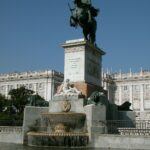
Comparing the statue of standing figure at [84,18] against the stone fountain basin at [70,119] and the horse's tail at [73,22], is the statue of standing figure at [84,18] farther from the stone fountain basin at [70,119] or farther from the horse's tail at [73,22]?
the stone fountain basin at [70,119]

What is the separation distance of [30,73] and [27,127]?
9577 centimetres

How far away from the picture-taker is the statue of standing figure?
22.7 m

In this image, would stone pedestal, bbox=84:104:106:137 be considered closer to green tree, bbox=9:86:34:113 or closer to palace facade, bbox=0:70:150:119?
green tree, bbox=9:86:34:113

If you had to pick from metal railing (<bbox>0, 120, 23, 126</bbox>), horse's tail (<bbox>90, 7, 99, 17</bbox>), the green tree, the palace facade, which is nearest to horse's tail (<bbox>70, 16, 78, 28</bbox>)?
horse's tail (<bbox>90, 7, 99, 17</bbox>)

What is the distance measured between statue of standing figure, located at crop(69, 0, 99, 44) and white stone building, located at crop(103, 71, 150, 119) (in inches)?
3662

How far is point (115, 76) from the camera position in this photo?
411 feet

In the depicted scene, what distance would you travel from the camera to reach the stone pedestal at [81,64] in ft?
70.3

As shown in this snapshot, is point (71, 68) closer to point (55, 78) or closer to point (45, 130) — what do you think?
point (45, 130)

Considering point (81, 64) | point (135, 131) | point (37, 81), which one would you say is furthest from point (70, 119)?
point (37, 81)

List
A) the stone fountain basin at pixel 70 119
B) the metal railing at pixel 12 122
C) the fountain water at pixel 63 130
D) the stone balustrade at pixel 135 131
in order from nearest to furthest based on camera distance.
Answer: the stone balustrade at pixel 135 131
the fountain water at pixel 63 130
the stone fountain basin at pixel 70 119
the metal railing at pixel 12 122

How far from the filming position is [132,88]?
121 meters

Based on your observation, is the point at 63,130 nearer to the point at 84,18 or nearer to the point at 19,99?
the point at 84,18

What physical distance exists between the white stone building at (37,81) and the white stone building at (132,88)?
64.5ft

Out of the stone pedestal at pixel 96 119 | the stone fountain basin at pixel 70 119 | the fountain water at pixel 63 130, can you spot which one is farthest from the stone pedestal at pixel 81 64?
the stone pedestal at pixel 96 119
